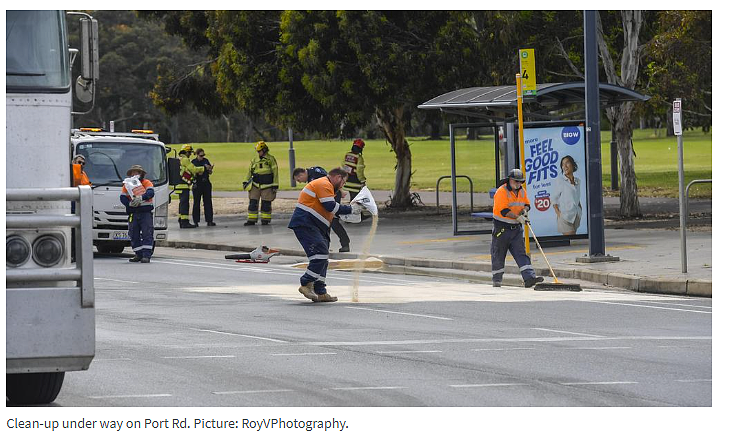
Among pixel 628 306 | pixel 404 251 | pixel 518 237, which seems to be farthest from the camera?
pixel 404 251

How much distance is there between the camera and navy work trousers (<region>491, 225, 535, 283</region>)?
55.3ft

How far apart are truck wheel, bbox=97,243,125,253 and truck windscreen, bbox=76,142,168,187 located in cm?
110

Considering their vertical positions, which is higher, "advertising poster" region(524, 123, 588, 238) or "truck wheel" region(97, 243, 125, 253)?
"advertising poster" region(524, 123, 588, 238)

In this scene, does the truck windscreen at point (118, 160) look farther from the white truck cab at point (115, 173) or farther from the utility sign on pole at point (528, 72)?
the utility sign on pole at point (528, 72)

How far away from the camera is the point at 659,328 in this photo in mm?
12500

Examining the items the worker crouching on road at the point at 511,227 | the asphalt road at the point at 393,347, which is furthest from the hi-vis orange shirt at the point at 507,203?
the asphalt road at the point at 393,347

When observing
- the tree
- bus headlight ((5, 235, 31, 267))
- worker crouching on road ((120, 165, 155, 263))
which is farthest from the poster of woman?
bus headlight ((5, 235, 31, 267))

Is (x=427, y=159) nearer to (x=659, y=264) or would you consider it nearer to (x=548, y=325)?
(x=659, y=264)

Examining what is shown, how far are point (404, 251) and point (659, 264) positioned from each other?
505cm

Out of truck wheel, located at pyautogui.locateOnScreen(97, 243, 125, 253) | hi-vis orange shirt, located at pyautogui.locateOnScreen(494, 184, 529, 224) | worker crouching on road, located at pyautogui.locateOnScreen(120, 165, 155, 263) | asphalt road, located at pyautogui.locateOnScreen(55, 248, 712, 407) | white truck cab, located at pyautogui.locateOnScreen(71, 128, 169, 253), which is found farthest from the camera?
truck wheel, located at pyautogui.locateOnScreen(97, 243, 125, 253)

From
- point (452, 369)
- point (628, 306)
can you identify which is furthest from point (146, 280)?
point (452, 369)

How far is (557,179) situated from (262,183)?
29.5 ft

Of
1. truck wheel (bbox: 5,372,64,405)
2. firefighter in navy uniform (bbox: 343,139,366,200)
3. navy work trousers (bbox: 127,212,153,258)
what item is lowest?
truck wheel (bbox: 5,372,64,405)

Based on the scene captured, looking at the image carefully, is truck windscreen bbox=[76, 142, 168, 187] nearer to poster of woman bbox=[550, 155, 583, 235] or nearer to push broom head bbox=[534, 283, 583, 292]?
poster of woman bbox=[550, 155, 583, 235]
